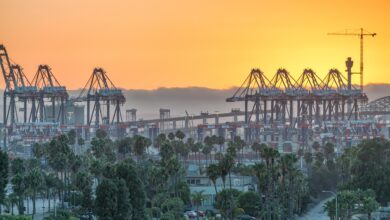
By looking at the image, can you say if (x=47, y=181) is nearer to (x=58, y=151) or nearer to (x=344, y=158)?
(x=58, y=151)

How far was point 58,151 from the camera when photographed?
14425 centimetres

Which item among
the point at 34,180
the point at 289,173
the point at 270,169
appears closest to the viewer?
the point at 270,169

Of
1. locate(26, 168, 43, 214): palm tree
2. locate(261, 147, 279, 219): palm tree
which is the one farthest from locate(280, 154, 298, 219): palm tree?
locate(26, 168, 43, 214): palm tree

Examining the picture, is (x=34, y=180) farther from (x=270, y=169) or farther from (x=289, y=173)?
(x=289, y=173)

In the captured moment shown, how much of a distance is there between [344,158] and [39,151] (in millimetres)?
41268

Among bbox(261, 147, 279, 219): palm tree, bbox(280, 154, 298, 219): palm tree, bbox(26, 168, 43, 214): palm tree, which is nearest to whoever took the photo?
bbox(261, 147, 279, 219): palm tree

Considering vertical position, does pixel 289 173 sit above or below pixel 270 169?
below

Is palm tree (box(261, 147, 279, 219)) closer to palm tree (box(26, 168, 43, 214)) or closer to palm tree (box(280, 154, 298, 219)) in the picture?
palm tree (box(280, 154, 298, 219))

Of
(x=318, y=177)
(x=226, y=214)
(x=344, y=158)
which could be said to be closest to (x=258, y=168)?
(x=226, y=214)

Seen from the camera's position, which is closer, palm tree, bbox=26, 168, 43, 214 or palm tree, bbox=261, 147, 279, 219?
palm tree, bbox=261, 147, 279, 219

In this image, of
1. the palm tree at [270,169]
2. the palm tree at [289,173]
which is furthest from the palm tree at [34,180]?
the palm tree at [289,173]

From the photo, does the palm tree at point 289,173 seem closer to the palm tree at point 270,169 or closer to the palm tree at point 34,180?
the palm tree at point 270,169

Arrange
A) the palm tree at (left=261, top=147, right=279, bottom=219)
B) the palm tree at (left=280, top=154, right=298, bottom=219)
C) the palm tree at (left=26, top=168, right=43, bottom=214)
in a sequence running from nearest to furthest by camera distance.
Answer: the palm tree at (left=261, top=147, right=279, bottom=219)
the palm tree at (left=280, top=154, right=298, bottom=219)
the palm tree at (left=26, top=168, right=43, bottom=214)

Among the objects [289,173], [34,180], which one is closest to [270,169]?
[289,173]
